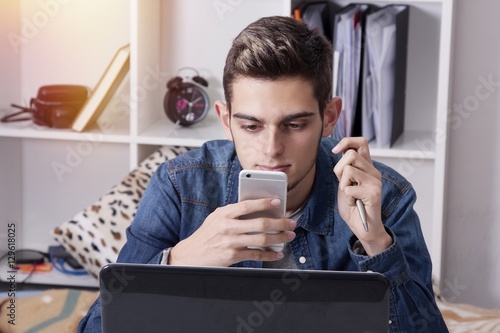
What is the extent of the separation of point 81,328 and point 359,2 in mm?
1401

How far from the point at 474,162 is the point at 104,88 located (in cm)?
114

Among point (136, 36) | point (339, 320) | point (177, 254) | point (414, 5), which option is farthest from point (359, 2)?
point (339, 320)

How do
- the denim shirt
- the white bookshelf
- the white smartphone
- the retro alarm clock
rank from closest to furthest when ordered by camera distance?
the white smartphone → the denim shirt → the white bookshelf → the retro alarm clock

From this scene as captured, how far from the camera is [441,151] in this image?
2.35m

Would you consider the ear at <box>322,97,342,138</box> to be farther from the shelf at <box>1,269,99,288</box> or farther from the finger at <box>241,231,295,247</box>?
the shelf at <box>1,269,99,288</box>

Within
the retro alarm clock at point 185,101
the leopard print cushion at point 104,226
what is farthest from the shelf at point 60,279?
the retro alarm clock at point 185,101

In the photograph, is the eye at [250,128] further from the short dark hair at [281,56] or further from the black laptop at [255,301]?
the black laptop at [255,301]

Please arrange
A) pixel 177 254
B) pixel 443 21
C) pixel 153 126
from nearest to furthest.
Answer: pixel 177 254 < pixel 443 21 < pixel 153 126

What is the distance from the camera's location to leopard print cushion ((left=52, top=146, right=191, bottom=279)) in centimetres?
236

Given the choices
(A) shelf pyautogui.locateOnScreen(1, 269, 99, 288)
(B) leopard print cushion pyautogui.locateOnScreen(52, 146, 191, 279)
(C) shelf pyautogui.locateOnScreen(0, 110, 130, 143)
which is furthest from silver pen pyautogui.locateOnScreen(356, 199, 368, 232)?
(A) shelf pyautogui.locateOnScreen(1, 269, 99, 288)

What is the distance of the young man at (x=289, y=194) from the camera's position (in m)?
1.32

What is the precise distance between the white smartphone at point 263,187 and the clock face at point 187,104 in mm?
1289

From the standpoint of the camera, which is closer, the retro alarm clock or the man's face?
the man's face

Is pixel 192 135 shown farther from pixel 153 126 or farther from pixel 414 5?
pixel 414 5
